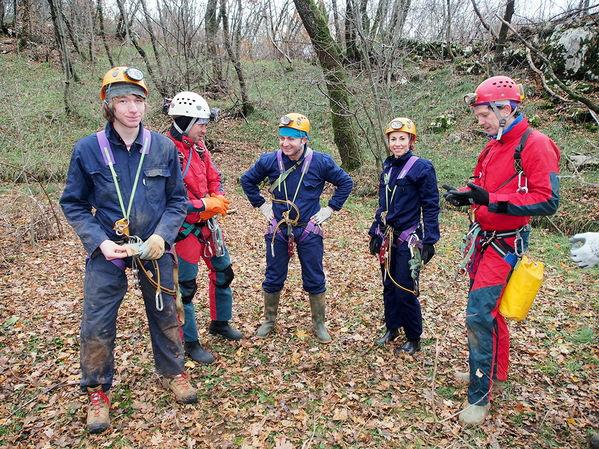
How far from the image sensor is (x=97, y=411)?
133 inches

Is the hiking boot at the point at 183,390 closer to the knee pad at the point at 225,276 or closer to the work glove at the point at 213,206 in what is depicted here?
the knee pad at the point at 225,276

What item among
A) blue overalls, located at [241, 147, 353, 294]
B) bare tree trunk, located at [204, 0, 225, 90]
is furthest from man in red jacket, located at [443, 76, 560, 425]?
bare tree trunk, located at [204, 0, 225, 90]

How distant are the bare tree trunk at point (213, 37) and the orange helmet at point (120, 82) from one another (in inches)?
558

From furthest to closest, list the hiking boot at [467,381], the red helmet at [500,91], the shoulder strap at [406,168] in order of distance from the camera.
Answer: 1. the shoulder strap at [406,168]
2. the hiking boot at [467,381]
3. the red helmet at [500,91]

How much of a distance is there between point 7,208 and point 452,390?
880 cm

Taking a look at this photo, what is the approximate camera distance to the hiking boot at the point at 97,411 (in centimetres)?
331

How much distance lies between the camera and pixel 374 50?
10008 millimetres

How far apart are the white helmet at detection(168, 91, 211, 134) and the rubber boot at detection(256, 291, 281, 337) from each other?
2122 mm

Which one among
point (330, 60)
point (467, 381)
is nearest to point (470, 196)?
point (467, 381)

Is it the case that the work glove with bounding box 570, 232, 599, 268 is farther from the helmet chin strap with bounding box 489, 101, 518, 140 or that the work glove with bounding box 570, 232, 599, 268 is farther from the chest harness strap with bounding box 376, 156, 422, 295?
the chest harness strap with bounding box 376, 156, 422, 295

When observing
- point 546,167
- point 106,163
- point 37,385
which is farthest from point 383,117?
point 37,385

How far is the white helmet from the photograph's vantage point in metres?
3.89

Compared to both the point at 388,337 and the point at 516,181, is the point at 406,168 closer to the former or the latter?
the point at 516,181

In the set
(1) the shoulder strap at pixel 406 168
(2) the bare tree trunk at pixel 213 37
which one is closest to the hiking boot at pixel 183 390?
(1) the shoulder strap at pixel 406 168
